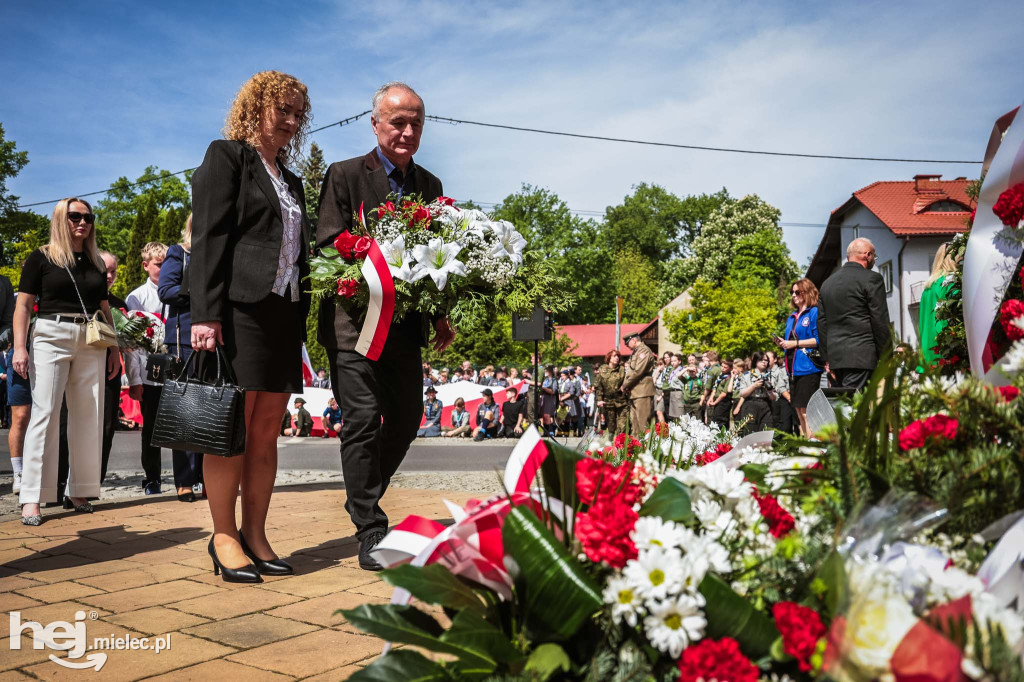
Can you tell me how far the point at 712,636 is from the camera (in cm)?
112

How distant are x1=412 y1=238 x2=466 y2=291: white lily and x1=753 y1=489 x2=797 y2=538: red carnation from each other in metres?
2.13

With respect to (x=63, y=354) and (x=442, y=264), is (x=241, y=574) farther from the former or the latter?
(x=63, y=354)

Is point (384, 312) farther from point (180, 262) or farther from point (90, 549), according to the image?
point (180, 262)

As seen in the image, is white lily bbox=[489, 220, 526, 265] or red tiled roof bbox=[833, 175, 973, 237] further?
red tiled roof bbox=[833, 175, 973, 237]

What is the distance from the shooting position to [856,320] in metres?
6.70

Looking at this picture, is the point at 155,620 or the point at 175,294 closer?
the point at 155,620

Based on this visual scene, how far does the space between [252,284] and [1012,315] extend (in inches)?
113

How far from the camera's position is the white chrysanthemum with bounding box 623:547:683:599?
1125mm

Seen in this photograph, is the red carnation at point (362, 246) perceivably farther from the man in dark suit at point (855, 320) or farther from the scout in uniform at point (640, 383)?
the scout in uniform at point (640, 383)

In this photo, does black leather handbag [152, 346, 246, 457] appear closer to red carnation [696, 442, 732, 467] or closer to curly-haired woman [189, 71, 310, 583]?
curly-haired woman [189, 71, 310, 583]

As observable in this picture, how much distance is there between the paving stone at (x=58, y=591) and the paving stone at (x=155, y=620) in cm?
41

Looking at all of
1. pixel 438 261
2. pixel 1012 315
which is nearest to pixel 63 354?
pixel 438 261

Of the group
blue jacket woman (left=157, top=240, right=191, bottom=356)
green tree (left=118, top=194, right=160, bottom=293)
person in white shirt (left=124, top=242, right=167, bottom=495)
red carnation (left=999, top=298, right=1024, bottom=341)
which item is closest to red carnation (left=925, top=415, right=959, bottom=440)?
red carnation (left=999, top=298, right=1024, bottom=341)

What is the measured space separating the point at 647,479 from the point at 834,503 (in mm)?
330
